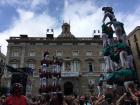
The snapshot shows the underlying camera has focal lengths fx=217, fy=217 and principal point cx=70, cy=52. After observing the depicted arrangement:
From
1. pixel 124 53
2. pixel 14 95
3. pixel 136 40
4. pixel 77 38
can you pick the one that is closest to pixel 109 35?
pixel 124 53

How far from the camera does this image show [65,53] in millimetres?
43312

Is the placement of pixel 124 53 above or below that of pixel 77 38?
below

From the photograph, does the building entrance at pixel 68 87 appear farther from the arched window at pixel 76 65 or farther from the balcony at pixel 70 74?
the arched window at pixel 76 65

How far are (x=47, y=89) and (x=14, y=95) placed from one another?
42.5 ft

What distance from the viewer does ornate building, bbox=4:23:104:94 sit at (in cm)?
4184

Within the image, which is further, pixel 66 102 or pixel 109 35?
pixel 109 35

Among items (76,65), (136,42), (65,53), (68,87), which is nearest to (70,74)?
(68,87)

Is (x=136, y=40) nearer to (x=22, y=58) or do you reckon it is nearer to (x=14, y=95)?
(x=14, y=95)

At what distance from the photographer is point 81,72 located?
137 ft

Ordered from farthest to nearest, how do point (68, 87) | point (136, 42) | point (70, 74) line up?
1. point (68, 87)
2. point (70, 74)
3. point (136, 42)

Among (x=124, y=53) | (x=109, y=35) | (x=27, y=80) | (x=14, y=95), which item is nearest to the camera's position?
(x=14, y=95)

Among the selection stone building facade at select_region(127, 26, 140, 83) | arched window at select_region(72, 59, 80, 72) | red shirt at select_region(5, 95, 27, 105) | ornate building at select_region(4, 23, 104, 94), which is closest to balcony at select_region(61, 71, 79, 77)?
ornate building at select_region(4, 23, 104, 94)

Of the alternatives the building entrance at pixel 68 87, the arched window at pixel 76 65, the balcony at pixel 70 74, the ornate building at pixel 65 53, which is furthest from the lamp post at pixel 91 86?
the building entrance at pixel 68 87

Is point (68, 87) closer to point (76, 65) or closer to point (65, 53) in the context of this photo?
point (76, 65)
